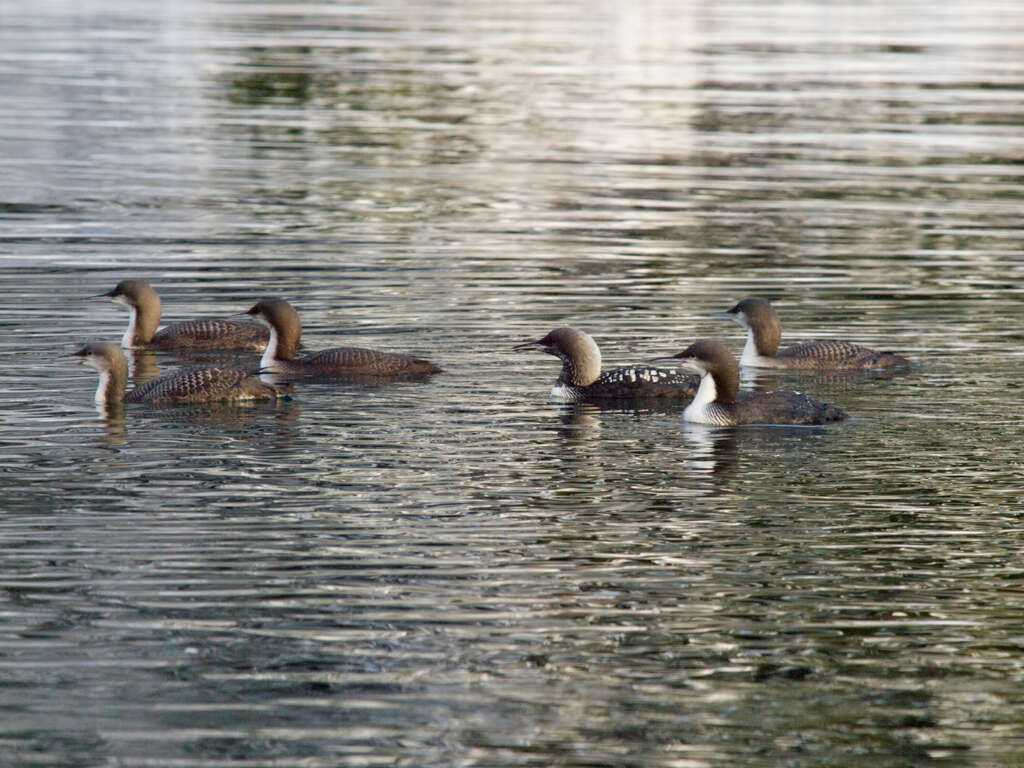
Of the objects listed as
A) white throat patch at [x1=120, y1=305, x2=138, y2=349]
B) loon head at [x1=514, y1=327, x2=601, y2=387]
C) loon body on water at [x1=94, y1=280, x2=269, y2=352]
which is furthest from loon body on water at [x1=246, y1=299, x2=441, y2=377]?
white throat patch at [x1=120, y1=305, x2=138, y2=349]

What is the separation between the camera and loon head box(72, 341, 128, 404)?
16.0 metres

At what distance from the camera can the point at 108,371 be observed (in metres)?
16.0

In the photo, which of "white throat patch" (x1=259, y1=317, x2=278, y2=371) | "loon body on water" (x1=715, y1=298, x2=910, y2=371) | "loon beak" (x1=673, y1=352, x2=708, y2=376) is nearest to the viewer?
"loon beak" (x1=673, y1=352, x2=708, y2=376)

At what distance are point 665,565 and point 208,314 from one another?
10277 mm

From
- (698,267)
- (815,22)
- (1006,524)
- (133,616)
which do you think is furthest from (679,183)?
(815,22)

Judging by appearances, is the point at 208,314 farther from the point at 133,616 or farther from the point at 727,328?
the point at 133,616

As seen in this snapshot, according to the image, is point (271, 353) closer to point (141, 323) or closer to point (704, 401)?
point (141, 323)

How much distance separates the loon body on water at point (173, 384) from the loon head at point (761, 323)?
15.9 feet

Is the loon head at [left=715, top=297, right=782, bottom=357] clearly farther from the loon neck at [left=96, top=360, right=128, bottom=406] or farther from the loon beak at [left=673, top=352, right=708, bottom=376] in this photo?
the loon neck at [left=96, top=360, right=128, bottom=406]

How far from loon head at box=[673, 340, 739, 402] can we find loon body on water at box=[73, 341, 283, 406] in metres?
3.67

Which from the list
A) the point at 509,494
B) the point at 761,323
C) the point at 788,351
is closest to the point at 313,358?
the point at 761,323

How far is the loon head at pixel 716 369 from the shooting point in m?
15.7

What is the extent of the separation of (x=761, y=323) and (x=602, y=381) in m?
2.35

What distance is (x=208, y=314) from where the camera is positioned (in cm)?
2075
